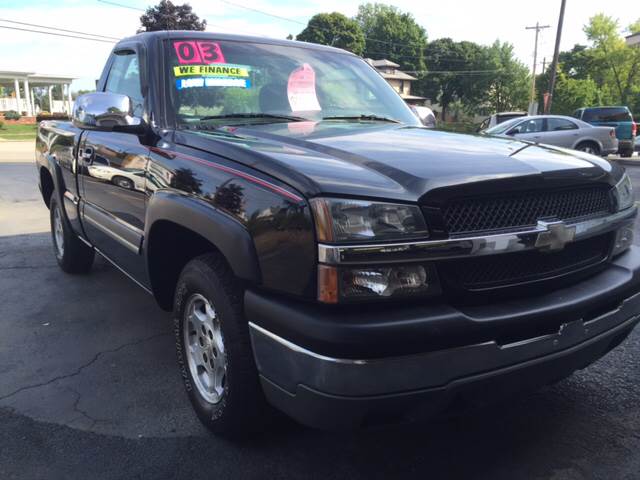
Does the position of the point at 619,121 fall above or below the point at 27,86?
below

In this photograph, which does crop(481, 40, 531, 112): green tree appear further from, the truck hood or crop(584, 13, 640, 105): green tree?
the truck hood

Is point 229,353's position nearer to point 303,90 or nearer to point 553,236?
point 553,236

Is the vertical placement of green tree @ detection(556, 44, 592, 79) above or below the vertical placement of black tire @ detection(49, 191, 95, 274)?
above

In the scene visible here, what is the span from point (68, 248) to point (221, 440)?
3.08 meters

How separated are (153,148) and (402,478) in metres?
1.96

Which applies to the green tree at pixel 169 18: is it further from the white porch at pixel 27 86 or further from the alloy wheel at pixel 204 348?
the alloy wheel at pixel 204 348

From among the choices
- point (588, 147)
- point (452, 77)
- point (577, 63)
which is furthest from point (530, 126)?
point (452, 77)

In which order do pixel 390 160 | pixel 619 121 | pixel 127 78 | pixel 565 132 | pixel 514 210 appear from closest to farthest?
pixel 514 210, pixel 390 160, pixel 127 78, pixel 565 132, pixel 619 121

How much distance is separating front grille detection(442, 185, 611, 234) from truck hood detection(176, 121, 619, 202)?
0.15 ft

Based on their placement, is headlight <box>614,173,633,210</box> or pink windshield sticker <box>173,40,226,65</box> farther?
pink windshield sticker <box>173,40,226,65</box>

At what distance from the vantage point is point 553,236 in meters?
2.04

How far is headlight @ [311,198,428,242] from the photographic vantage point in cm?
176

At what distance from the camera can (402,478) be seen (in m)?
2.25

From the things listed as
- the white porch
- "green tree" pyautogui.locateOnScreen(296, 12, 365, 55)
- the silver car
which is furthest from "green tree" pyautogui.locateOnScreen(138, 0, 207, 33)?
the silver car
